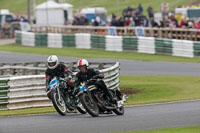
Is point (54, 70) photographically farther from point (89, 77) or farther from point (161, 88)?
point (161, 88)

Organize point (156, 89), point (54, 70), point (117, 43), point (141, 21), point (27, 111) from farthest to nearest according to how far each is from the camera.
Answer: point (141, 21) → point (117, 43) → point (156, 89) → point (27, 111) → point (54, 70)

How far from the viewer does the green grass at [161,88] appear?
732 inches

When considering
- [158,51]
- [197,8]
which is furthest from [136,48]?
[197,8]

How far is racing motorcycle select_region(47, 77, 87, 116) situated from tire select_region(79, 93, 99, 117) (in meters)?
0.99

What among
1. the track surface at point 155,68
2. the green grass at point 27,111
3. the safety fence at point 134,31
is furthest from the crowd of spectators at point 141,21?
the green grass at point 27,111

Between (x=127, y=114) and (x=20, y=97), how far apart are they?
3.76m

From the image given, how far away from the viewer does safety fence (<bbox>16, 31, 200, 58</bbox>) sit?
32.4 metres

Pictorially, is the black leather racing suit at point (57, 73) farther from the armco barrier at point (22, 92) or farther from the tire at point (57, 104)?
the armco barrier at point (22, 92)

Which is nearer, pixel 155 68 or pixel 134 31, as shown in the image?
pixel 155 68

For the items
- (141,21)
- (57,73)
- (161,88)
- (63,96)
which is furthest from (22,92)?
(141,21)

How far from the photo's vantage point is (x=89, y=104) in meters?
13.8

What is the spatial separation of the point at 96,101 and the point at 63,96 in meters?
1.10

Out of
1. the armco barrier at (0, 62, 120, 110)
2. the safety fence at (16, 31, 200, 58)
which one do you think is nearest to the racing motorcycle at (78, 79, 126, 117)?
the armco barrier at (0, 62, 120, 110)

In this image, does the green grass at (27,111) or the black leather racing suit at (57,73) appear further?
the green grass at (27,111)
